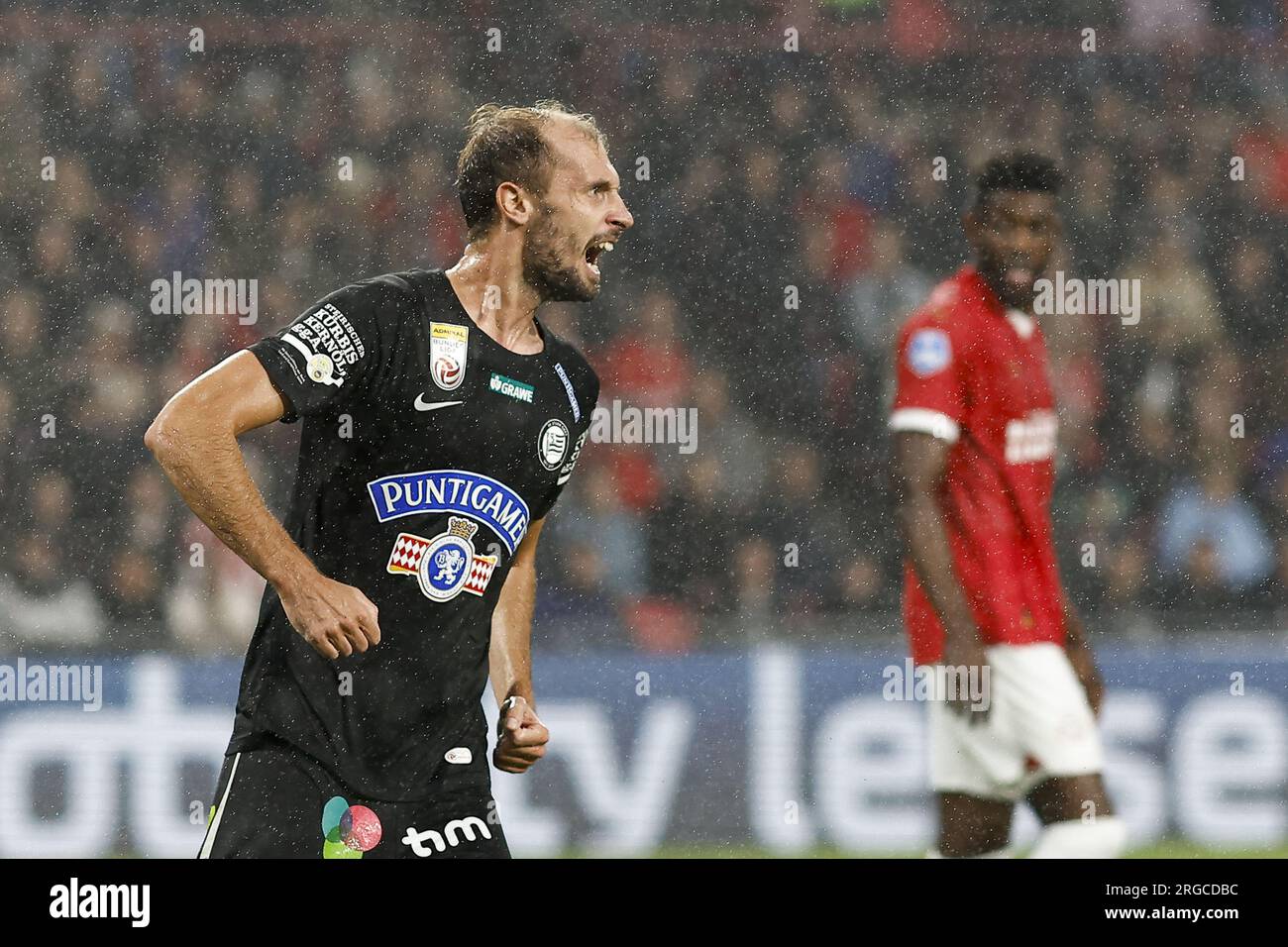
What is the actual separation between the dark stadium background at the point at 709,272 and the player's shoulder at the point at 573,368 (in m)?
3.20

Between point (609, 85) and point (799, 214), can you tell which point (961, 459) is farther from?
point (609, 85)

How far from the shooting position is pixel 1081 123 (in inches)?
356

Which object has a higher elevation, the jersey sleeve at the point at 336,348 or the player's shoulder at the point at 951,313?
the player's shoulder at the point at 951,313

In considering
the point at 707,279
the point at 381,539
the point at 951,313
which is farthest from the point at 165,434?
the point at 707,279

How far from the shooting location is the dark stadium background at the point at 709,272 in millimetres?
7680

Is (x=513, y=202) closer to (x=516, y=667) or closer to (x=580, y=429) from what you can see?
(x=580, y=429)

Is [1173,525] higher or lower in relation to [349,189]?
lower

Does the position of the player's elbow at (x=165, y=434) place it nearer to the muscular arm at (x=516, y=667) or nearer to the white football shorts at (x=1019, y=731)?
the muscular arm at (x=516, y=667)

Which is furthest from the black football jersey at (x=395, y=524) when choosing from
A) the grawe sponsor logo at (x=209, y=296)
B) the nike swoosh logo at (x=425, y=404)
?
the grawe sponsor logo at (x=209, y=296)

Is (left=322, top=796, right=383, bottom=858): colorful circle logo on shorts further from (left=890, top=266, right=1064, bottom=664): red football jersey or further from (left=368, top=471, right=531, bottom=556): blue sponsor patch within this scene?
(left=890, top=266, right=1064, bottom=664): red football jersey

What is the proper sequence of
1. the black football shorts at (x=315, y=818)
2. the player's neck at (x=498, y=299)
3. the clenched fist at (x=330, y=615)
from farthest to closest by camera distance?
the player's neck at (x=498, y=299)
the black football shorts at (x=315, y=818)
the clenched fist at (x=330, y=615)

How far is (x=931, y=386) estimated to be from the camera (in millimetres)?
5594

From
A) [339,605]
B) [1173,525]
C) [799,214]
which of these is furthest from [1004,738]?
[799,214]
